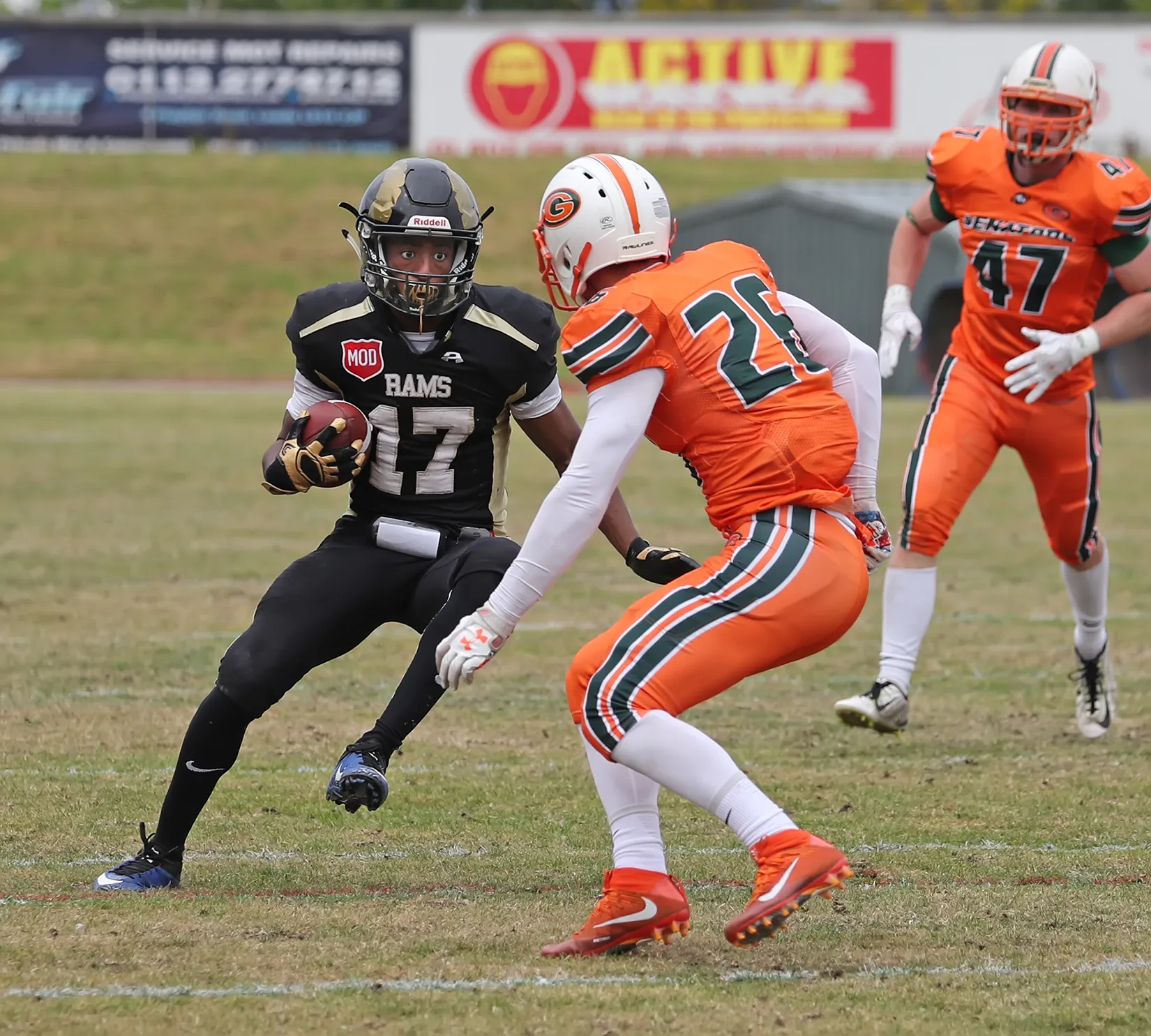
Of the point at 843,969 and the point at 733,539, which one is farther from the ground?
the point at 733,539

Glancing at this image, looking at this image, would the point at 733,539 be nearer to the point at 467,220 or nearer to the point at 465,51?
the point at 467,220

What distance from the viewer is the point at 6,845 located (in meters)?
4.45

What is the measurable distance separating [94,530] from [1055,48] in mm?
6463

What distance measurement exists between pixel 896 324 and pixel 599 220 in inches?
101

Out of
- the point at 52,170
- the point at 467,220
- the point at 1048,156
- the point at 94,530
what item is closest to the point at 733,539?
the point at 467,220

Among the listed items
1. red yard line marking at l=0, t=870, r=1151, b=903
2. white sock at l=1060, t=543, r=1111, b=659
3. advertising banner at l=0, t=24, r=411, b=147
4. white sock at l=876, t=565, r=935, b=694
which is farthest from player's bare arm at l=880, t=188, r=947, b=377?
advertising banner at l=0, t=24, r=411, b=147

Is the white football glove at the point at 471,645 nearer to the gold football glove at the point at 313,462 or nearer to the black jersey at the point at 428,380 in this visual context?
the gold football glove at the point at 313,462

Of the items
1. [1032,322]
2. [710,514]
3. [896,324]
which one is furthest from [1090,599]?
[710,514]

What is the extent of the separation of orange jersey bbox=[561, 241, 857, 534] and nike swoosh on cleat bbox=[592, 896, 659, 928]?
0.79m

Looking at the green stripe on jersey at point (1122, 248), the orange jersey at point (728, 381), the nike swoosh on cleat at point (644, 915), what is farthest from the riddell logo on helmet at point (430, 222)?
the green stripe on jersey at point (1122, 248)

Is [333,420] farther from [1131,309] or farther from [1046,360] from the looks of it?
[1131,309]

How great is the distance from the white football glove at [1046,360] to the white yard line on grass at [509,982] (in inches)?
96.7

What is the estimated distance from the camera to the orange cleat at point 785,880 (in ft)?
11.1

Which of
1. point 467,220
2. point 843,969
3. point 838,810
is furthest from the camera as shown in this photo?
point 838,810
